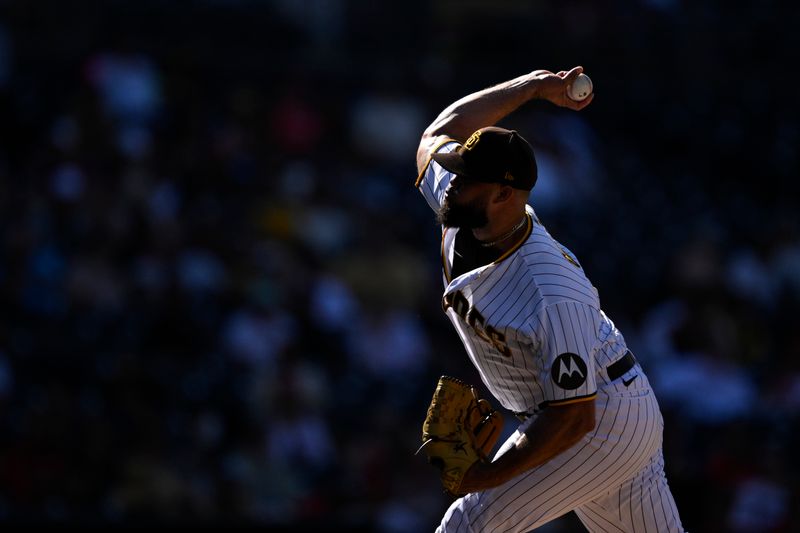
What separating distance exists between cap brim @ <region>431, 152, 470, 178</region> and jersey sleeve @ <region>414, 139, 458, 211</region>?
1.5 inches

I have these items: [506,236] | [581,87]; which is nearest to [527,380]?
[506,236]

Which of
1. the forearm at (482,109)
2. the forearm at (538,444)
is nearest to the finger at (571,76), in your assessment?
the forearm at (482,109)

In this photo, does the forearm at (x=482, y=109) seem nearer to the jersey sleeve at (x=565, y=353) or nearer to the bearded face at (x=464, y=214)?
the bearded face at (x=464, y=214)

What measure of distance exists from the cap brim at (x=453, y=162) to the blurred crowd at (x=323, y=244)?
3.45m

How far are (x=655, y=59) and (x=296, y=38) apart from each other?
11.3ft

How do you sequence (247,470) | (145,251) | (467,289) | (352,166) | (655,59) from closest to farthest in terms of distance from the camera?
1. (467,289)
2. (247,470)
3. (145,251)
4. (352,166)
5. (655,59)

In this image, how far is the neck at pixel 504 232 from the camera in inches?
147

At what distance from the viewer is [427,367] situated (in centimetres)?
834

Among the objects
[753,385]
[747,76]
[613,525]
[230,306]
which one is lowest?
[613,525]

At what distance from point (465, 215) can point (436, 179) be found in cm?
33

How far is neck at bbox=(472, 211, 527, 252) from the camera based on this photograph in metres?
3.73

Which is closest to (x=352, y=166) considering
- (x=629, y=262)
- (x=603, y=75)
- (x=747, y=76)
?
(x=629, y=262)

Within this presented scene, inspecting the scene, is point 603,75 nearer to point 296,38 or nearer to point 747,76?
point 747,76

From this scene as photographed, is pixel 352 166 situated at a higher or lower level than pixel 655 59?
lower
